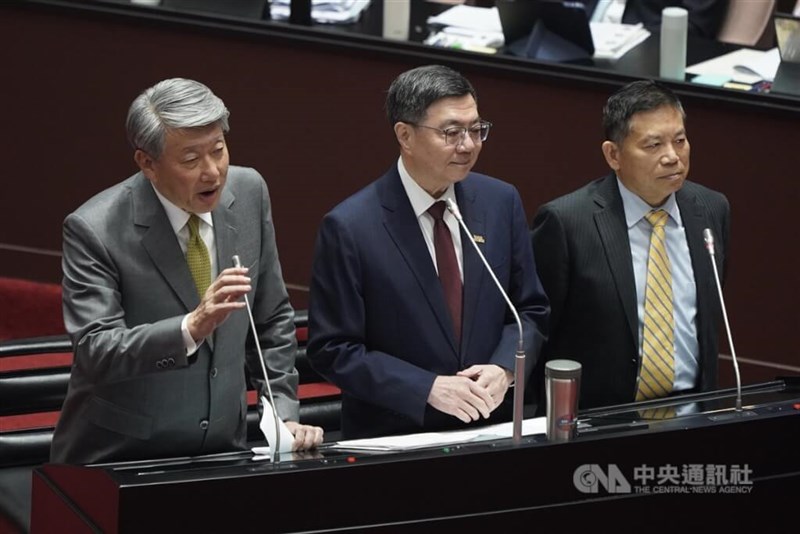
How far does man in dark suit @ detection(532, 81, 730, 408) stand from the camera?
9.02 ft

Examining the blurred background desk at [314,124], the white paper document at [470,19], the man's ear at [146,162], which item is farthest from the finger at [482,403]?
the white paper document at [470,19]

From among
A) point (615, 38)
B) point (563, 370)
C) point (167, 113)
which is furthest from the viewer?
point (615, 38)

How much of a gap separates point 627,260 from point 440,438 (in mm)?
607

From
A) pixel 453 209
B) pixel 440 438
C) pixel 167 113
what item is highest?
pixel 167 113

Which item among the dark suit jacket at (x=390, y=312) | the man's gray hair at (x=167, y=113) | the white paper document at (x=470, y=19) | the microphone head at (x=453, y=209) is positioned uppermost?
the white paper document at (x=470, y=19)

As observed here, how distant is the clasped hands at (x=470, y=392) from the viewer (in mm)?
2465

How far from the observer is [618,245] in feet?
9.10

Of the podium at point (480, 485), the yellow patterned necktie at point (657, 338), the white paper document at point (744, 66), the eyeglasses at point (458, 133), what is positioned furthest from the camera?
the white paper document at point (744, 66)

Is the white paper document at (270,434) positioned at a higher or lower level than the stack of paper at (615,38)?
lower

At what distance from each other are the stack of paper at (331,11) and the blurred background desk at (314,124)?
0.05m

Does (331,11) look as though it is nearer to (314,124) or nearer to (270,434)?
(314,124)

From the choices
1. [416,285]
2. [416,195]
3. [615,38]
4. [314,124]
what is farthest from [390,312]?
[615,38]

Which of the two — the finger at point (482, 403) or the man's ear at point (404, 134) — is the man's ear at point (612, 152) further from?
the finger at point (482, 403)

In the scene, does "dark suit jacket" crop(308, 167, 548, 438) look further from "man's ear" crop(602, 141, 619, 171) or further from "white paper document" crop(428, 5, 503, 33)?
"white paper document" crop(428, 5, 503, 33)
